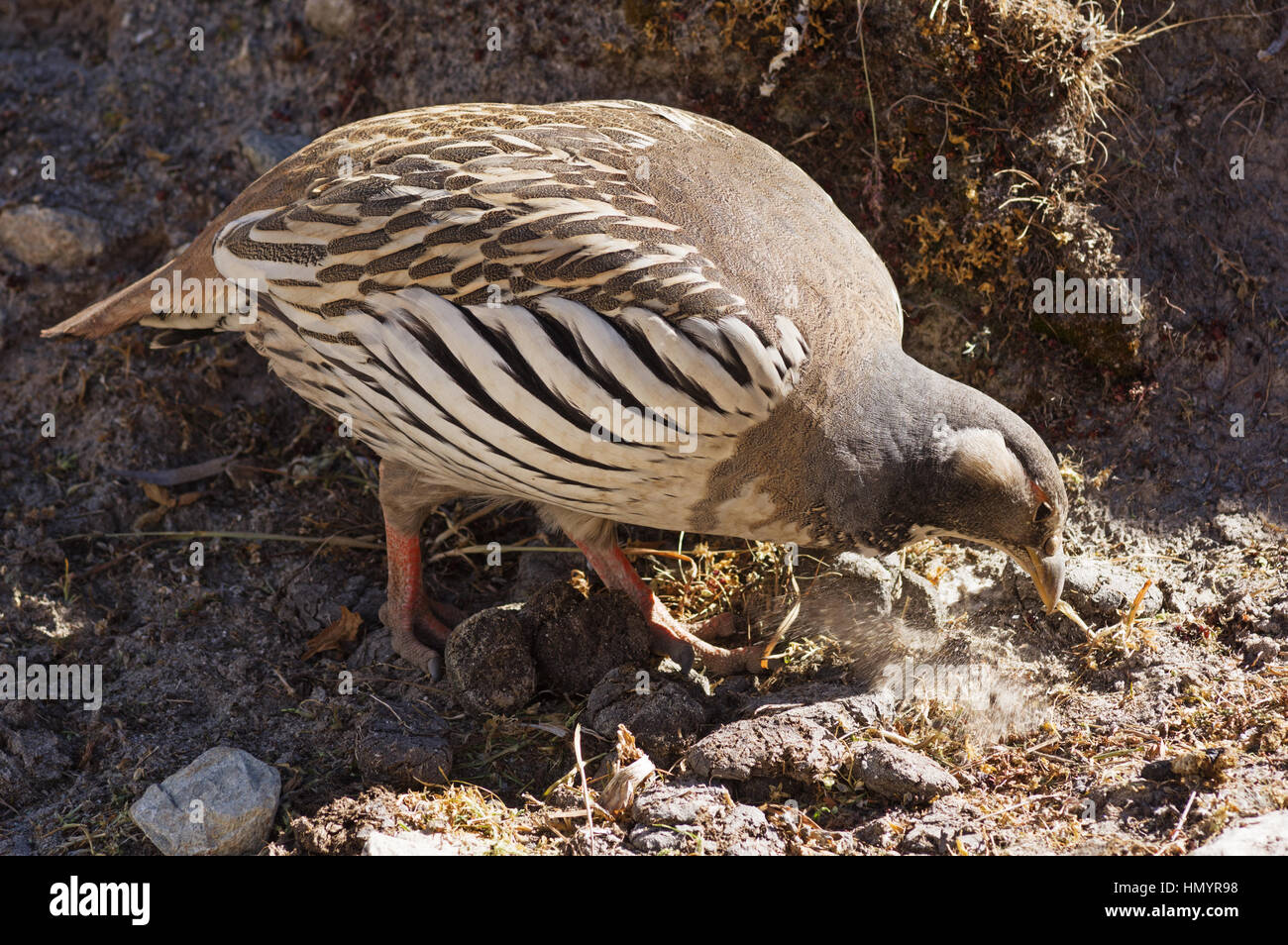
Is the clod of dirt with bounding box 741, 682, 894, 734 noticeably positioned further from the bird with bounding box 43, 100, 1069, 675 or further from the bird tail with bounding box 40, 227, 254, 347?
the bird tail with bounding box 40, 227, 254, 347

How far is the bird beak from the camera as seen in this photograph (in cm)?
520

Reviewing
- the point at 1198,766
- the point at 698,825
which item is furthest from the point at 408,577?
the point at 1198,766

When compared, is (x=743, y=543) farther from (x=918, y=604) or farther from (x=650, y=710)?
(x=650, y=710)

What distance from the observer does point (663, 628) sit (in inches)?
223

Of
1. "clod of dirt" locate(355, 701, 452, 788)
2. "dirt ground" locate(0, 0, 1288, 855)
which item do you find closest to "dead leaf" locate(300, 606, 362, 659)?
"dirt ground" locate(0, 0, 1288, 855)

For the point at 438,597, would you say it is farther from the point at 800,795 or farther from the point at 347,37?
the point at 347,37

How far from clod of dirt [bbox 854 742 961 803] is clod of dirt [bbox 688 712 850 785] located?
128mm

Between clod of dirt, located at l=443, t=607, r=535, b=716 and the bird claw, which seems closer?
clod of dirt, located at l=443, t=607, r=535, b=716

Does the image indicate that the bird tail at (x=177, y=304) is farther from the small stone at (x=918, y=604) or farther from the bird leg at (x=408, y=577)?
the small stone at (x=918, y=604)

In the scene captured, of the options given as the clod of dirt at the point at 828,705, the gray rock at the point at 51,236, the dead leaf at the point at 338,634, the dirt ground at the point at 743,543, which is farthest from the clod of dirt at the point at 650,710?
the gray rock at the point at 51,236

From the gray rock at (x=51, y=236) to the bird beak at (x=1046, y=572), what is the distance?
547 cm

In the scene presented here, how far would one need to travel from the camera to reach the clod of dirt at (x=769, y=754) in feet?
15.7

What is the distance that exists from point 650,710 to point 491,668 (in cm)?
78
